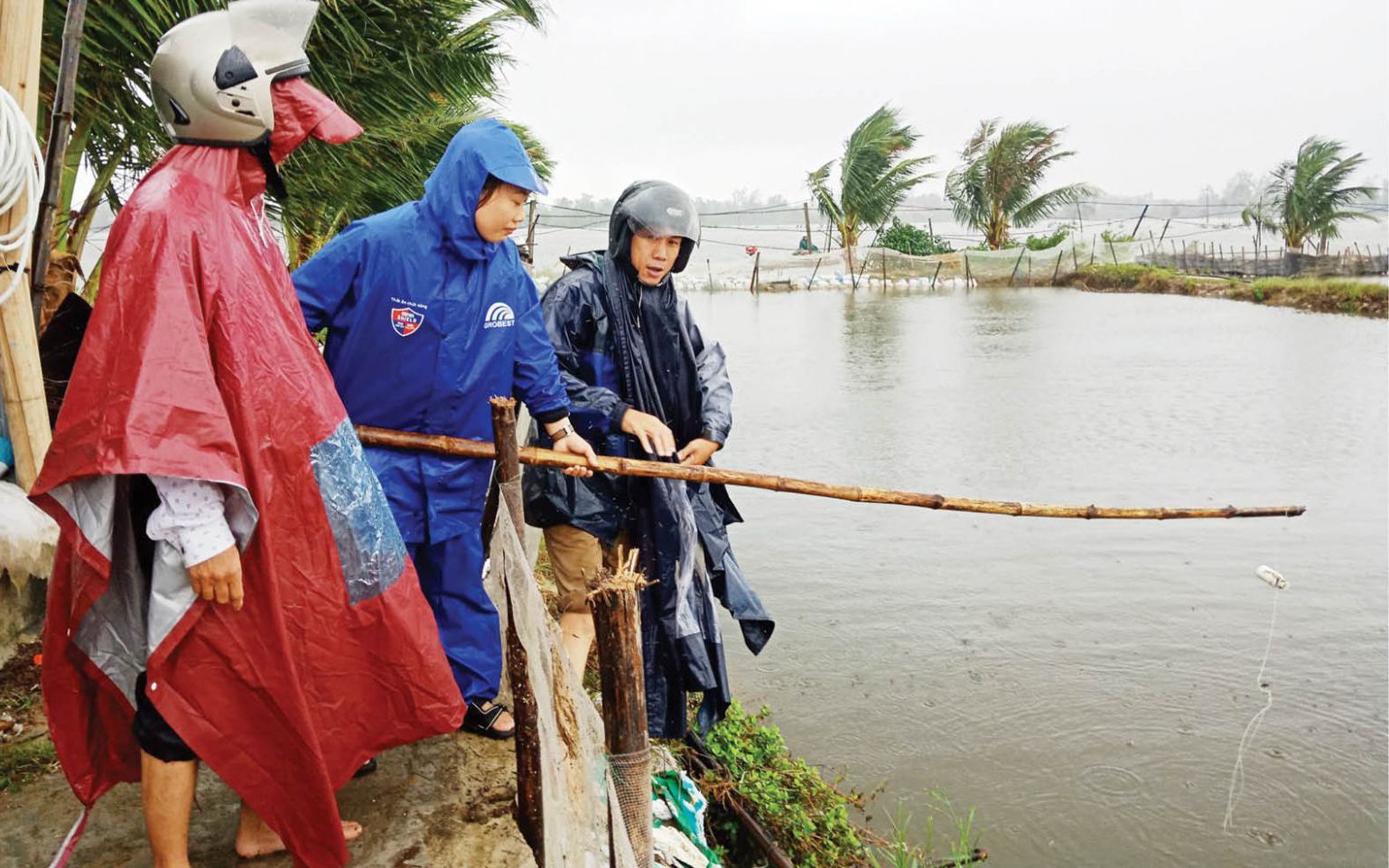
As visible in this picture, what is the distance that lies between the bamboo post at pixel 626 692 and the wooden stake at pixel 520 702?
0.97 ft

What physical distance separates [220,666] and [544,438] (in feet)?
4.08

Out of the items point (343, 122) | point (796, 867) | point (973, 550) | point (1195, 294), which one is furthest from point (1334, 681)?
point (1195, 294)

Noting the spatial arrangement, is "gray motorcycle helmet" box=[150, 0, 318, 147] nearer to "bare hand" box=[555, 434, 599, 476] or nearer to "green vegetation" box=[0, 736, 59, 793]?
"bare hand" box=[555, 434, 599, 476]

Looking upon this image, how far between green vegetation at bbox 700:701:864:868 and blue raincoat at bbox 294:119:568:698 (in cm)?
154

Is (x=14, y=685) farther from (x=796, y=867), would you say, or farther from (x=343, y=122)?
(x=796, y=867)

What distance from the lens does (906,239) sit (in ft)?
110

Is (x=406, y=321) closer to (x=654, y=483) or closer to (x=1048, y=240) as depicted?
(x=654, y=483)

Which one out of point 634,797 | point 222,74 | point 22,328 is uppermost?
point 222,74

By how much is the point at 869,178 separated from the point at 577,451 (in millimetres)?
28888

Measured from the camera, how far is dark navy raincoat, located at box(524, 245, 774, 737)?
2.98 metres

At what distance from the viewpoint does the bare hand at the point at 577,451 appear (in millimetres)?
2671

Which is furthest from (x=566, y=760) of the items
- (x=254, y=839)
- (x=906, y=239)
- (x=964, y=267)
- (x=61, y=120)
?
(x=906, y=239)

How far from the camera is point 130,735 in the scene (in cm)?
204

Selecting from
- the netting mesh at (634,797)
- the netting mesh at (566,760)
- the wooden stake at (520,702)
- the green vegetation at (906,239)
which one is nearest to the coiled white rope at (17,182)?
the wooden stake at (520,702)
